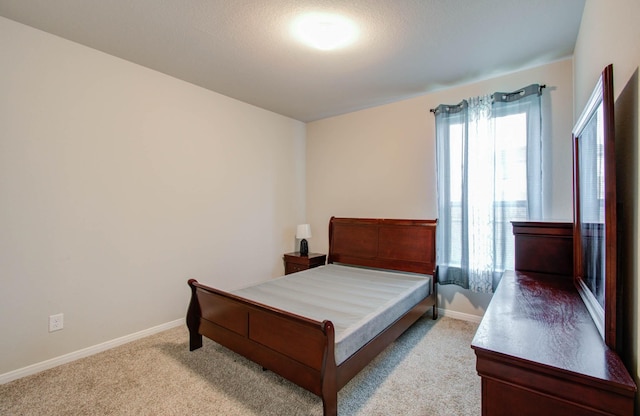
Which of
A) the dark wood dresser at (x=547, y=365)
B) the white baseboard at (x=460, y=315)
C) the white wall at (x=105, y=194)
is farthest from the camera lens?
the white baseboard at (x=460, y=315)

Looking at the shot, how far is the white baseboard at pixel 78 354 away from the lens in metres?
2.19

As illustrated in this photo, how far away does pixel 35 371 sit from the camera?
2.27 meters

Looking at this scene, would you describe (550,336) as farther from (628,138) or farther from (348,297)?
(348,297)

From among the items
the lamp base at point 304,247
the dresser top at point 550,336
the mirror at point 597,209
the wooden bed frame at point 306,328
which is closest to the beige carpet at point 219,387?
the wooden bed frame at point 306,328

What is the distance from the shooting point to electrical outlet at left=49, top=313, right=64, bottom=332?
7.77 ft

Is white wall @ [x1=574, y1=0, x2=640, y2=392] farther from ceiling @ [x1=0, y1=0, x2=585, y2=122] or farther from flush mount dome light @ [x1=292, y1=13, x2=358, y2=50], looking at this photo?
flush mount dome light @ [x1=292, y1=13, x2=358, y2=50]

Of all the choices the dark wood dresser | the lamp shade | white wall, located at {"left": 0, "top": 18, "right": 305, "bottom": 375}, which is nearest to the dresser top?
the dark wood dresser

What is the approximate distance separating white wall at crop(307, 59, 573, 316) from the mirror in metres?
1.22

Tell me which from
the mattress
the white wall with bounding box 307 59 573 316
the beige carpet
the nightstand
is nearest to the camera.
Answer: the beige carpet

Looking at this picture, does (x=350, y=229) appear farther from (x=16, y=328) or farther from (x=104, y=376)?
(x=16, y=328)

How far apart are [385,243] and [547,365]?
2.74 m

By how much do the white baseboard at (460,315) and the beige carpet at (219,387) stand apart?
0.72 metres

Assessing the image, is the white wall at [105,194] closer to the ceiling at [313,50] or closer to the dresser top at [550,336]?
the ceiling at [313,50]

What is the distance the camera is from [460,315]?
3314mm
